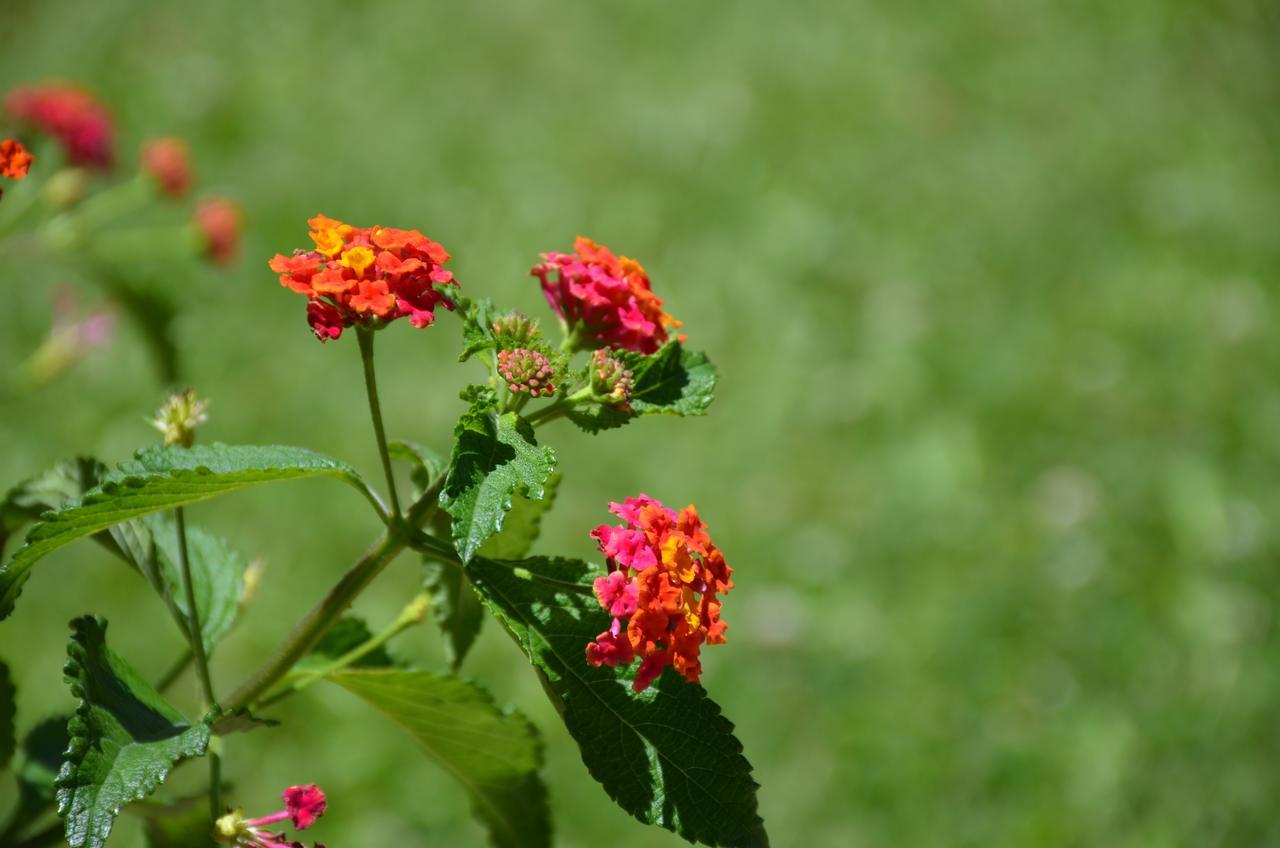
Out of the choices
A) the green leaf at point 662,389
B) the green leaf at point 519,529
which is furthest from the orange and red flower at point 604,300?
the green leaf at point 519,529

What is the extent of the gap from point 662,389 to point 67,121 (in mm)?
1547

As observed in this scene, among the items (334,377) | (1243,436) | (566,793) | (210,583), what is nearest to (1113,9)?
(1243,436)

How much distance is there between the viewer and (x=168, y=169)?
228 cm

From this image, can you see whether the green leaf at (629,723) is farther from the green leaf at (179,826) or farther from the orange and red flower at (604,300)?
the green leaf at (179,826)

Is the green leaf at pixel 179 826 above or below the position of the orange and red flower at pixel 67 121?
below

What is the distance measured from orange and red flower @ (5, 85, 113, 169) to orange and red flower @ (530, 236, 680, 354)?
4.66 ft

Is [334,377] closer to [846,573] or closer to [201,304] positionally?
[201,304]

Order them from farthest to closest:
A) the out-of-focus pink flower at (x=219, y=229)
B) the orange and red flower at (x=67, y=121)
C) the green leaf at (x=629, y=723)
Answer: the out-of-focus pink flower at (x=219, y=229), the orange and red flower at (x=67, y=121), the green leaf at (x=629, y=723)

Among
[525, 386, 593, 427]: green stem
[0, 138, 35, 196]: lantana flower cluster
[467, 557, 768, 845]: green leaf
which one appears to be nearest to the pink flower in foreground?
[467, 557, 768, 845]: green leaf

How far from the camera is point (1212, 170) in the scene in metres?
4.16

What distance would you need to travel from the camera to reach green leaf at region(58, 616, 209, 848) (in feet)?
2.35

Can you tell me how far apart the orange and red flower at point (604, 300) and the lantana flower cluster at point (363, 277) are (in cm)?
11

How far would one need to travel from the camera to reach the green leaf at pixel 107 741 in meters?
0.72

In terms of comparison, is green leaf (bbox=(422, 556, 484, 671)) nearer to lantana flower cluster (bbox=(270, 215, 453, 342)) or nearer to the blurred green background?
lantana flower cluster (bbox=(270, 215, 453, 342))
